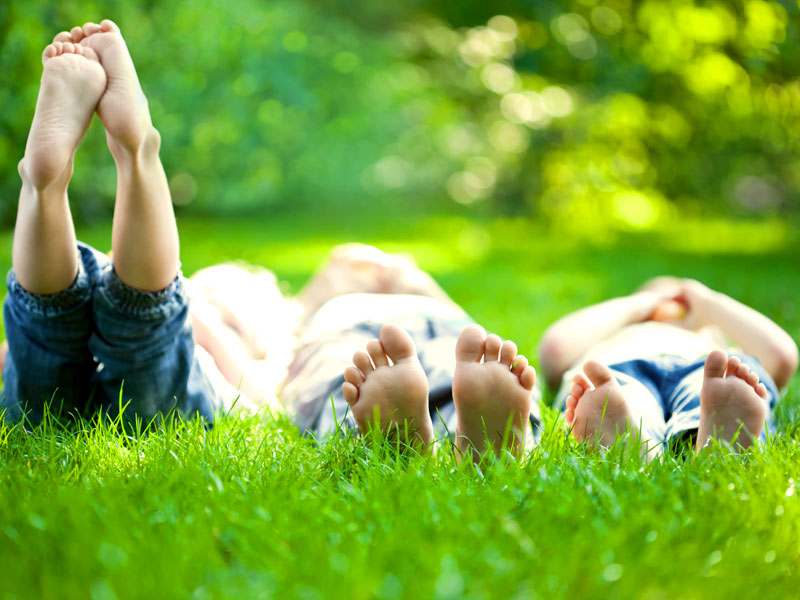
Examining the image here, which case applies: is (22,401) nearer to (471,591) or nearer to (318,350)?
(318,350)

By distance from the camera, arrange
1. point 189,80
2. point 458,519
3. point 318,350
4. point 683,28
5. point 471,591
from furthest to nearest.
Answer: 1. point 683,28
2. point 189,80
3. point 318,350
4. point 458,519
5. point 471,591

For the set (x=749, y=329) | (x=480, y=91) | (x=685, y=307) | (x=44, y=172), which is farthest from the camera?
(x=480, y=91)

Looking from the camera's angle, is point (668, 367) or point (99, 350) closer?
point (99, 350)

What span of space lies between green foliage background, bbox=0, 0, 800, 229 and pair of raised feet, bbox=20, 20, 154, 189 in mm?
2506

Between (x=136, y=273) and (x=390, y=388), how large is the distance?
20.5 inches

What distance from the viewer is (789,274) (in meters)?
4.73

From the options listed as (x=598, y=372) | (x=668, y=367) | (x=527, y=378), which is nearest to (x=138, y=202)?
(x=527, y=378)

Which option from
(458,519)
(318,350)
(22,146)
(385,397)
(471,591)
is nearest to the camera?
(471,591)

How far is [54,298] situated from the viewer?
4.75 feet

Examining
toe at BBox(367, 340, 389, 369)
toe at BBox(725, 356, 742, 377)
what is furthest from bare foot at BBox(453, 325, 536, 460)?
toe at BBox(725, 356, 742, 377)

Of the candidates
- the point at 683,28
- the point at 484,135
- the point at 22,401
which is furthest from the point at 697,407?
the point at 484,135

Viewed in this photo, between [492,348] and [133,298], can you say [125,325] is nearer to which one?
[133,298]

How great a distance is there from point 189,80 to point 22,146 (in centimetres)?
125

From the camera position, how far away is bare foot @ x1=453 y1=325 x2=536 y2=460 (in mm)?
1394
